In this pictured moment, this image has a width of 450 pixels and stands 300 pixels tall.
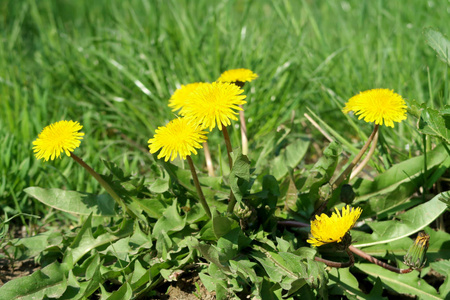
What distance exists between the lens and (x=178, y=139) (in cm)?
144

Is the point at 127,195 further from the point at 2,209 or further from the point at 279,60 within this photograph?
the point at 279,60

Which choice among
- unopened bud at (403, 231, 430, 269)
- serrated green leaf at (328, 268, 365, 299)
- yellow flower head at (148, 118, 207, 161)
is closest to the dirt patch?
serrated green leaf at (328, 268, 365, 299)

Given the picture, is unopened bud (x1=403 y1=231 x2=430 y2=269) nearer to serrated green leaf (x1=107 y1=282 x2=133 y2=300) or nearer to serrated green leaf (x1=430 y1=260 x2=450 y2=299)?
serrated green leaf (x1=430 y1=260 x2=450 y2=299)

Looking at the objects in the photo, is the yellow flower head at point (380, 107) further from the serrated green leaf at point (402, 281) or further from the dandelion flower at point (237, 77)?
the serrated green leaf at point (402, 281)

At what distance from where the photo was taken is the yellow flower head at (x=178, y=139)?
55.9 inches

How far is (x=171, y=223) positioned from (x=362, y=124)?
116cm

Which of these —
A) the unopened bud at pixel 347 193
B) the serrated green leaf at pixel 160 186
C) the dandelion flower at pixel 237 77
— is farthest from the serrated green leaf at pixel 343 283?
the dandelion flower at pixel 237 77

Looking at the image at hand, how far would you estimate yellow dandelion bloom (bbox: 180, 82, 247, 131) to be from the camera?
1.43m

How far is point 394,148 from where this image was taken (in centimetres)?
→ 220

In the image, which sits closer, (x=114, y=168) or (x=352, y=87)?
(x=114, y=168)

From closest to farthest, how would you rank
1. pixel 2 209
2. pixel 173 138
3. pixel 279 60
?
pixel 173 138
pixel 2 209
pixel 279 60

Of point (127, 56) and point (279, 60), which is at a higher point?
point (127, 56)

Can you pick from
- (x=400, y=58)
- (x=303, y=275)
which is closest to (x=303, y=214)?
(x=303, y=275)

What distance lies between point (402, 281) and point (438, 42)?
37.4 inches
